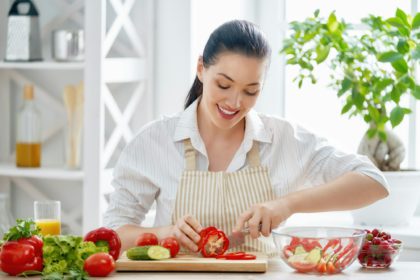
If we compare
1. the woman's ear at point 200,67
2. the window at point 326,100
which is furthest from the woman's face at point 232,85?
the window at point 326,100

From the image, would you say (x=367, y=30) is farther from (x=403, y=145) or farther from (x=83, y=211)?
(x=83, y=211)

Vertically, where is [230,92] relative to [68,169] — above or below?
above

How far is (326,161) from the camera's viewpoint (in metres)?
3.16

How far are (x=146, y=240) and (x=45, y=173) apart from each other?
54.3 inches

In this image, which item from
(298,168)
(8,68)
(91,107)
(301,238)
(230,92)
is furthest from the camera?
(8,68)

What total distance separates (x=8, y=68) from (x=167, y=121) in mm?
1359

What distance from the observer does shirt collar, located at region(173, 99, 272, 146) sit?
10.3 ft

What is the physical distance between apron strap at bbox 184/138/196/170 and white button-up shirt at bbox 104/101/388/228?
0.02 metres

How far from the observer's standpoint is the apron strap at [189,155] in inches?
124

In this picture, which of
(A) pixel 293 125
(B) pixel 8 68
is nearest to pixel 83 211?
(B) pixel 8 68

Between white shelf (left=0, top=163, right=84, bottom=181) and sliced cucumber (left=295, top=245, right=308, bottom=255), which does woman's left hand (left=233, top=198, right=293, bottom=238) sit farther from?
white shelf (left=0, top=163, right=84, bottom=181)

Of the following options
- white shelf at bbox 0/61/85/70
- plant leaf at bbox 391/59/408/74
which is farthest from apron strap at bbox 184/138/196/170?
plant leaf at bbox 391/59/408/74

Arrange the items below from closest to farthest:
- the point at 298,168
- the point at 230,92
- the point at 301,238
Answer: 1. the point at 301,238
2. the point at 230,92
3. the point at 298,168

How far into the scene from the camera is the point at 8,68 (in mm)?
4324
